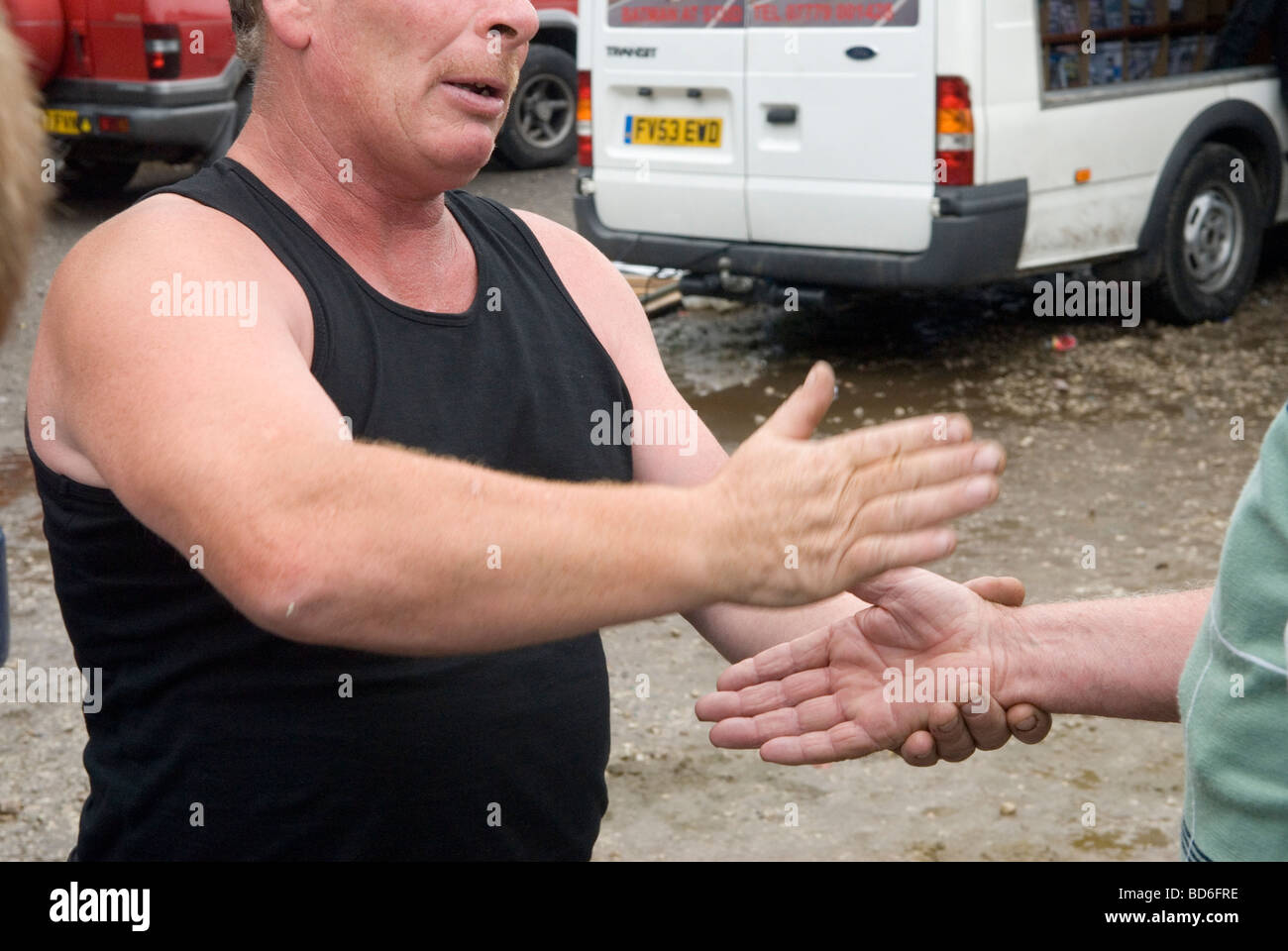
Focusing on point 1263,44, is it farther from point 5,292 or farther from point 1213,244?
point 5,292

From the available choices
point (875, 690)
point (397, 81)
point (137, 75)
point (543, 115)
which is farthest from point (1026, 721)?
point (543, 115)

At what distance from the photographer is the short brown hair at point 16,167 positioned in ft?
3.96

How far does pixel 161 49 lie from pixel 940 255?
19.1 ft

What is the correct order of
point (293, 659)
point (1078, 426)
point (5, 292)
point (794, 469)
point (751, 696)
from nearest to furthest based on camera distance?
point (5, 292) < point (794, 469) < point (293, 659) < point (751, 696) < point (1078, 426)

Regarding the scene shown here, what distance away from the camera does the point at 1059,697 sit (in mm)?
2463

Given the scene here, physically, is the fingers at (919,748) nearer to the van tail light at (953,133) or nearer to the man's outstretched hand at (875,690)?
the man's outstretched hand at (875,690)

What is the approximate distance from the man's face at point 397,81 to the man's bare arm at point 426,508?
49 cm

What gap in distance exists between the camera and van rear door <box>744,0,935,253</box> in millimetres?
7277

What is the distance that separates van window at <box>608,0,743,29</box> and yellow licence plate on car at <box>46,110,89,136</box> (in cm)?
432

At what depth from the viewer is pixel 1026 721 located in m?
2.46

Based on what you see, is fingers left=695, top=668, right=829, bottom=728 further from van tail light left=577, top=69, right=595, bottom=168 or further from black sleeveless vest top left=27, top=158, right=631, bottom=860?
van tail light left=577, top=69, right=595, bottom=168

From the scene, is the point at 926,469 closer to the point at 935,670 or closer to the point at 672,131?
the point at 935,670

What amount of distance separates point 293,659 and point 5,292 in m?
0.82

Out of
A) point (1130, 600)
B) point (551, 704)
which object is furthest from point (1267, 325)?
point (551, 704)
